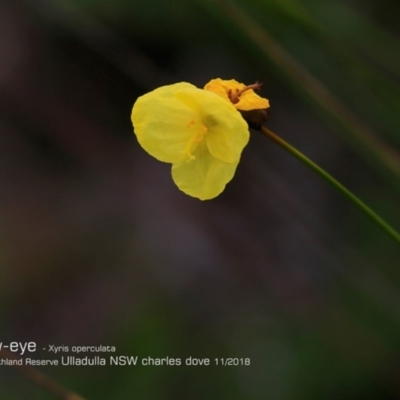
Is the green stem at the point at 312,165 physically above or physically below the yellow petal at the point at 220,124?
below

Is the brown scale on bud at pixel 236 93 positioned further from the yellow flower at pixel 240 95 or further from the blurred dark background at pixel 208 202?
the blurred dark background at pixel 208 202

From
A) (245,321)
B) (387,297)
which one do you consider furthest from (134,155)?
(387,297)

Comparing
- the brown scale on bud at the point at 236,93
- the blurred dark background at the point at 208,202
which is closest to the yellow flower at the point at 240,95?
the brown scale on bud at the point at 236,93

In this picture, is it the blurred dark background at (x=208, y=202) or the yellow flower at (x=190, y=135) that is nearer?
the yellow flower at (x=190, y=135)

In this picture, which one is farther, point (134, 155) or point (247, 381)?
point (134, 155)

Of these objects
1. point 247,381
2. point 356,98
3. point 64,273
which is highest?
point 356,98

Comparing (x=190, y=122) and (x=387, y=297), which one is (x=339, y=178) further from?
(x=190, y=122)
